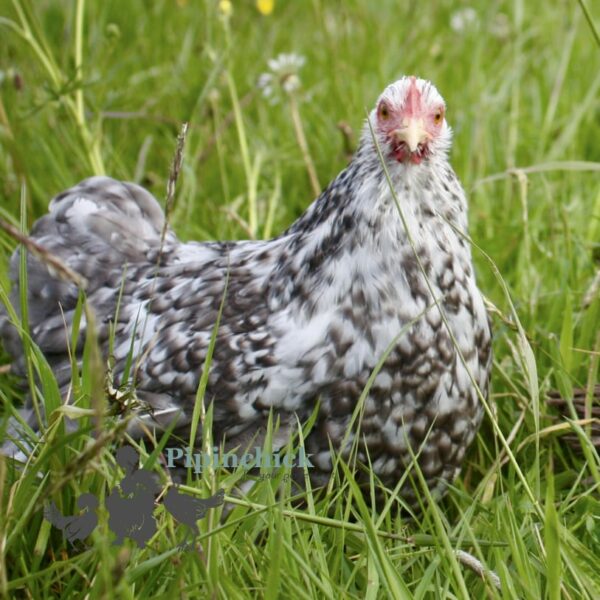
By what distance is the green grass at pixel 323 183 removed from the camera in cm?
193

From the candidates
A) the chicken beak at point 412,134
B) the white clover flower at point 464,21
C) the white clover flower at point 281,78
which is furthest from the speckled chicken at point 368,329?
the white clover flower at point 464,21

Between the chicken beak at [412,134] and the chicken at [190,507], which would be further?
the chicken beak at [412,134]

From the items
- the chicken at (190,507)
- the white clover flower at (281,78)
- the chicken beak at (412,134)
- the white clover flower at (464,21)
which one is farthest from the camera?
the white clover flower at (464,21)

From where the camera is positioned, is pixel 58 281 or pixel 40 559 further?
pixel 58 281

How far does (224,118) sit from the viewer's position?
4.25m

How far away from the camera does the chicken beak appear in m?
2.18

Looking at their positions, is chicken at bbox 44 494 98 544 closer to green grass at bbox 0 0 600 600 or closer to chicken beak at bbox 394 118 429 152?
green grass at bbox 0 0 600 600

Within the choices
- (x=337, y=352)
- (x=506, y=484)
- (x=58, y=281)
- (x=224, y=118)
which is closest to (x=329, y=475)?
(x=337, y=352)

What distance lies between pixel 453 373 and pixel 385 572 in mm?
662

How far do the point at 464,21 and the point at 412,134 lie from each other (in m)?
3.03

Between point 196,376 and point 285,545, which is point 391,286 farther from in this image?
point 285,545

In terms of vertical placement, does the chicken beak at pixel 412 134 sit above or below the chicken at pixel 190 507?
above

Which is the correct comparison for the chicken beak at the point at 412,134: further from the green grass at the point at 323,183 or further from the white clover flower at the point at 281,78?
the white clover flower at the point at 281,78

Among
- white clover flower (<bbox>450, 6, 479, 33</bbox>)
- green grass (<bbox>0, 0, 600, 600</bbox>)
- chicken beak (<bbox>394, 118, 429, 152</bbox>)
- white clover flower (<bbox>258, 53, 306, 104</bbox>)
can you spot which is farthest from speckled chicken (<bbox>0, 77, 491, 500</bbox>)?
white clover flower (<bbox>450, 6, 479, 33</bbox>)
